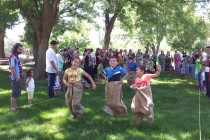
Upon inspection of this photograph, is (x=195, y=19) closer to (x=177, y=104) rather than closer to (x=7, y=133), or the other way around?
(x=177, y=104)

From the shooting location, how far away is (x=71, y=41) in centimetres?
6956

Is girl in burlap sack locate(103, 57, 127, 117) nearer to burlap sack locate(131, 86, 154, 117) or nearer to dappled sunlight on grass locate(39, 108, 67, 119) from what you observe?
burlap sack locate(131, 86, 154, 117)

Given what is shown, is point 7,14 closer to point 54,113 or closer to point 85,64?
point 85,64

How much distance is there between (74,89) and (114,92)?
3.10 ft

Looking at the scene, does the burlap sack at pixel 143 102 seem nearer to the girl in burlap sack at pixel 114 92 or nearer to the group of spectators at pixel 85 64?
the girl in burlap sack at pixel 114 92

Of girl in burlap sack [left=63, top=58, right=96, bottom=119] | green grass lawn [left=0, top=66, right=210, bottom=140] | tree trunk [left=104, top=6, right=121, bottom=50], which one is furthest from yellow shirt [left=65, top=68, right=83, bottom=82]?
tree trunk [left=104, top=6, right=121, bottom=50]

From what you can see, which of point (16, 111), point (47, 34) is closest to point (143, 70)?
point (16, 111)

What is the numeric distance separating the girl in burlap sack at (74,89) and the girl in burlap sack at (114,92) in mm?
436

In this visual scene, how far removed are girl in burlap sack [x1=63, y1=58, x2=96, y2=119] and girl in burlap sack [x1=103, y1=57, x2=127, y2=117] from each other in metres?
0.44

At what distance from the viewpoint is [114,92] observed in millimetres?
7652

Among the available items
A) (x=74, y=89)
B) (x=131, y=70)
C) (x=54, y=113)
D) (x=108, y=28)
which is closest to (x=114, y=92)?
(x=74, y=89)

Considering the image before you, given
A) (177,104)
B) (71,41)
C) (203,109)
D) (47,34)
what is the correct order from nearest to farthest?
(203,109) → (177,104) → (47,34) → (71,41)

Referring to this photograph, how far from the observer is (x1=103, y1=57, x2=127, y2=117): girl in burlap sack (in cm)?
766

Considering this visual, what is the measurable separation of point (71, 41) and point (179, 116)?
62289 millimetres
